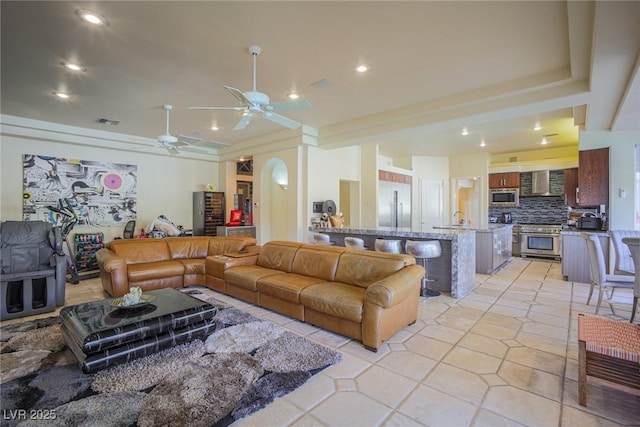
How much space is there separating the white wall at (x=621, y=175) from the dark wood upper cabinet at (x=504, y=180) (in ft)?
9.69

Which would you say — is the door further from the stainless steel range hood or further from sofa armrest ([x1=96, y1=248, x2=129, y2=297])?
sofa armrest ([x1=96, y1=248, x2=129, y2=297])

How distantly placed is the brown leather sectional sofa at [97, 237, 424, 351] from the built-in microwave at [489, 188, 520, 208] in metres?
6.49

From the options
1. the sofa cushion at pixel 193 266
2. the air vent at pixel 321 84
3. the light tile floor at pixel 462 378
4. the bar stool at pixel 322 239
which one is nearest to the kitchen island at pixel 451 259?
the light tile floor at pixel 462 378

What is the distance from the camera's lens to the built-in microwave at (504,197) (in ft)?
27.1

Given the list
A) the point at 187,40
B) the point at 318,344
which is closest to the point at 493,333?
the point at 318,344

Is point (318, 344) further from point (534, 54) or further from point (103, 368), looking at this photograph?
point (534, 54)

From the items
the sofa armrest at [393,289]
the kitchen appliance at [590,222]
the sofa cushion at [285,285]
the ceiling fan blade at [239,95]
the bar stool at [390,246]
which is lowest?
the sofa cushion at [285,285]

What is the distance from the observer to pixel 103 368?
7.74 feet

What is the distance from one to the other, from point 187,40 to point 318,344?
3337 millimetres

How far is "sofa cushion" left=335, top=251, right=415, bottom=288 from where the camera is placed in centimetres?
331

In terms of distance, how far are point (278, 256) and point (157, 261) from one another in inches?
86.9

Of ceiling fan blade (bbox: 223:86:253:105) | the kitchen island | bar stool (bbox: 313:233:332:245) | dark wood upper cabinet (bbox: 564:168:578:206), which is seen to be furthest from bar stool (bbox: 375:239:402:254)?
dark wood upper cabinet (bbox: 564:168:578:206)

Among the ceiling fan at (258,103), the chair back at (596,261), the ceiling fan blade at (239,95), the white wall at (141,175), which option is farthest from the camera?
the white wall at (141,175)

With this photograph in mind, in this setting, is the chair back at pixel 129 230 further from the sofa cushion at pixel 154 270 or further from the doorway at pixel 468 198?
the doorway at pixel 468 198
